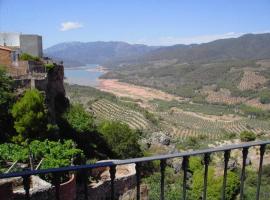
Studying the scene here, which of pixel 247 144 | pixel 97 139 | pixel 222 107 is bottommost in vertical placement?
pixel 222 107

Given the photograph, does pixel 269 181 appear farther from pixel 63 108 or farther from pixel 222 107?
pixel 222 107

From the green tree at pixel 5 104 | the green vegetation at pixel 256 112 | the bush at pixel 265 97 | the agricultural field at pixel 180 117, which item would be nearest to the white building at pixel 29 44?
the green tree at pixel 5 104

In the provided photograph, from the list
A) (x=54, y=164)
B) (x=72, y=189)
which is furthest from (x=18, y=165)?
(x=72, y=189)

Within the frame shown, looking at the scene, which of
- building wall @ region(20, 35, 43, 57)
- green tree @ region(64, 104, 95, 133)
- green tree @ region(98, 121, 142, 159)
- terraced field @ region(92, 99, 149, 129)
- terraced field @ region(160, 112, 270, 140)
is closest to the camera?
green tree @ region(64, 104, 95, 133)

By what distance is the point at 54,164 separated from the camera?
11914 mm

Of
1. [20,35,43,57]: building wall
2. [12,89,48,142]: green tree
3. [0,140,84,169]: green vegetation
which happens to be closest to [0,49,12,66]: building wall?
[12,89,48,142]: green tree

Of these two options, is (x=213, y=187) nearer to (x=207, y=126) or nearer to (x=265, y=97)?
(x=207, y=126)

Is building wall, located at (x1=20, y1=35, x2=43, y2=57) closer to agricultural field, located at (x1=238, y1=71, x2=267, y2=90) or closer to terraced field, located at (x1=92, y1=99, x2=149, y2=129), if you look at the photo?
terraced field, located at (x1=92, y1=99, x2=149, y2=129)

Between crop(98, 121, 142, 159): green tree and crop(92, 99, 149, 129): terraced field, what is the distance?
83.2 feet

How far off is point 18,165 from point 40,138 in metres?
4.78

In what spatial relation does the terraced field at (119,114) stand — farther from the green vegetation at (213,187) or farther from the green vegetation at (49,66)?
the green vegetation at (213,187)

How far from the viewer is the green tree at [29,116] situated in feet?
55.4

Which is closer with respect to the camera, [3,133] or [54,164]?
[54,164]

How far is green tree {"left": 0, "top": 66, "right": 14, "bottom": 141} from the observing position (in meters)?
17.0
